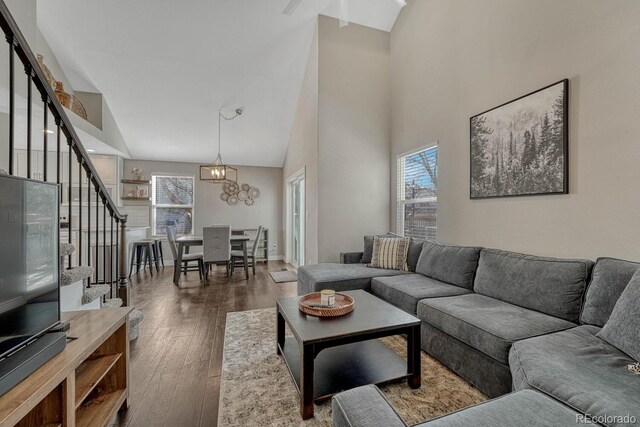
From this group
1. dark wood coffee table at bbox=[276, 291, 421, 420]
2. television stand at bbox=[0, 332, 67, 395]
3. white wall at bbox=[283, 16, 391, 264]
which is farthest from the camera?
white wall at bbox=[283, 16, 391, 264]

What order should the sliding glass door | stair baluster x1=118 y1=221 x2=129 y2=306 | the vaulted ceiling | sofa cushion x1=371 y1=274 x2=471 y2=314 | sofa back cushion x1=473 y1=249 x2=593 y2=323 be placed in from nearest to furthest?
sofa back cushion x1=473 y1=249 x2=593 y2=323
sofa cushion x1=371 y1=274 x2=471 y2=314
stair baluster x1=118 y1=221 x2=129 y2=306
the vaulted ceiling
the sliding glass door

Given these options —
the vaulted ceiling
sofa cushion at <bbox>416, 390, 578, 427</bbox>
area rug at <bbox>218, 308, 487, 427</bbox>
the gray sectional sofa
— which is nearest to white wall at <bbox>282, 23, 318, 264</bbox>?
the vaulted ceiling

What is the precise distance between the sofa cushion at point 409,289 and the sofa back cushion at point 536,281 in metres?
0.28

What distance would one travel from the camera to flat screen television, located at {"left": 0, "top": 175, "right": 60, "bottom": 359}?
3.24 ft

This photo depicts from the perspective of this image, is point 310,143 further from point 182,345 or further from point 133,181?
point 133,181

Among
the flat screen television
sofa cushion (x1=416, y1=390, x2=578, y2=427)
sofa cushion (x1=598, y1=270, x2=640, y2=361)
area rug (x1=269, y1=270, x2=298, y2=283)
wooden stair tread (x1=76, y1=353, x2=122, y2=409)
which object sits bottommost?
area rug (x1=269, y1=270, x2=298, y2=283)

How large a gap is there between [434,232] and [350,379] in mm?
2335

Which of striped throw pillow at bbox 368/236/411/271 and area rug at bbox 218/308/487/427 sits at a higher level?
striped throw pillow at bbox 368/236/411/271

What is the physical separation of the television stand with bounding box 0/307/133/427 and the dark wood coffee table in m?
0.94

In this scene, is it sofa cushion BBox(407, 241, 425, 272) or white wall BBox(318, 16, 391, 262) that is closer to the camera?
sofa cushion BBox(407, 241, 425, 272)

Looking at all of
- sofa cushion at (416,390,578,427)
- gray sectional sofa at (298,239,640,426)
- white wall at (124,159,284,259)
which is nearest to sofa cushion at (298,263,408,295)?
gray sectional sofa at (298,239,640,426)

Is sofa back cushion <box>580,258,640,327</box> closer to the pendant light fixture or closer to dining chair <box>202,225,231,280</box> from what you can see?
dining chair <box>202,225,231,280</box>

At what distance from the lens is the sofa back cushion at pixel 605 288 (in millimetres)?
1584

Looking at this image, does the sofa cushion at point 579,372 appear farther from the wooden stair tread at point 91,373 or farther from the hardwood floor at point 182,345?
the wooden stair tread at point 91,373
